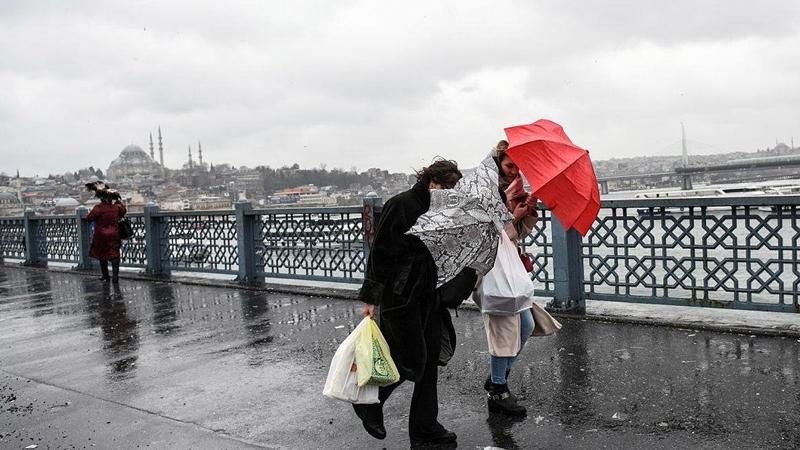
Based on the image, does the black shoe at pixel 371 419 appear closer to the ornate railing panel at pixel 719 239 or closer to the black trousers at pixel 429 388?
the black trousers at pixel 429 388

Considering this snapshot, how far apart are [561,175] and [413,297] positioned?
3.61ft

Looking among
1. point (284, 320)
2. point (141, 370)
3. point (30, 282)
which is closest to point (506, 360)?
point (141, 370)


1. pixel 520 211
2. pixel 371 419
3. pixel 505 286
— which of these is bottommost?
pixel 371 419

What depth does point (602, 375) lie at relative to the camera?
205 inches

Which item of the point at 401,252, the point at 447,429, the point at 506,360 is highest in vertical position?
the point at 401,252

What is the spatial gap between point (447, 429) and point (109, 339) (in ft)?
16.0

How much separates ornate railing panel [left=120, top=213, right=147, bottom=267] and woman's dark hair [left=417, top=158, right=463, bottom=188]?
10610 mm

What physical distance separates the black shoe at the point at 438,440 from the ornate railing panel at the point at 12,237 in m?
16.6

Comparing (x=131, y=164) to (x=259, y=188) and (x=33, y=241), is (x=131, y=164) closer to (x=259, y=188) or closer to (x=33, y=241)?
(x=259, y=188)

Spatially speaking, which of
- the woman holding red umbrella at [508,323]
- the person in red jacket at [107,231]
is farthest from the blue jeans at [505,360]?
the person in red jacket at [107,231]

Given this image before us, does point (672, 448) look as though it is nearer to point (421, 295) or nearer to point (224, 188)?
point (421, 295)

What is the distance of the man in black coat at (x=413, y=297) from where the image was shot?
3883 millimetres

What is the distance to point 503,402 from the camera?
4461 mm

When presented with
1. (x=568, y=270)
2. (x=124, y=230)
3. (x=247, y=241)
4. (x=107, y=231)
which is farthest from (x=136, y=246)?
(x=568, y=270)
